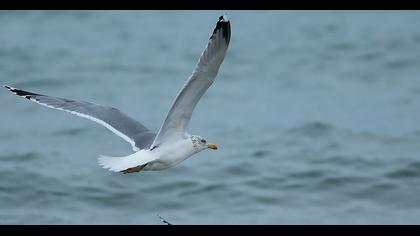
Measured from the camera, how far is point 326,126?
9.04m

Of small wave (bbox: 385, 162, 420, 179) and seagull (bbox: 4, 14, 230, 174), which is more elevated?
small wave (bbox: 385, 162, 420, 179)

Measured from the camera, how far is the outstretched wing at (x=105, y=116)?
5602 mm

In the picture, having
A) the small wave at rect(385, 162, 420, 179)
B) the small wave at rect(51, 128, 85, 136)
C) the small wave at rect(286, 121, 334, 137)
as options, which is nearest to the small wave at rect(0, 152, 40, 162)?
the small wave at rect(51, 128, 85, 136)

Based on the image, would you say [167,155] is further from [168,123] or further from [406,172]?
[406,172]

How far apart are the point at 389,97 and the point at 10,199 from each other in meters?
4.26


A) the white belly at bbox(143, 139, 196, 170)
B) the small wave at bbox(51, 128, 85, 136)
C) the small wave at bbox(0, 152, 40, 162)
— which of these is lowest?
the white belly at bbox(143, 139, 196, 170)

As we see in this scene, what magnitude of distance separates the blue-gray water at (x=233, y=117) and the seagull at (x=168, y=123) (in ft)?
4.67

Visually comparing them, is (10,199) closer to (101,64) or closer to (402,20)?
(101,64)

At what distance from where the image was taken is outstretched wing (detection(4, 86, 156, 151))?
5602 mm

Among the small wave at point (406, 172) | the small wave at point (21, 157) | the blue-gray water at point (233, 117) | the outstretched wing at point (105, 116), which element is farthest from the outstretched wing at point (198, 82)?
the small wave at point (21, 157)

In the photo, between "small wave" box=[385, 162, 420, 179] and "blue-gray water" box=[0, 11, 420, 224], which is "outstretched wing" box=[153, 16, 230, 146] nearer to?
"blue-gray water" box=[0, 11, 420, 224]

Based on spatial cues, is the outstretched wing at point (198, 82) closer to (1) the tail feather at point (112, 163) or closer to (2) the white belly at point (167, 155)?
(2) the white belly at point (167, 155)

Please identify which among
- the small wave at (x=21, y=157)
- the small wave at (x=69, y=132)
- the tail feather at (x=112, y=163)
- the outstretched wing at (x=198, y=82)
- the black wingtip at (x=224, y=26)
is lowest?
the tail feather at (x=112, y=163)
